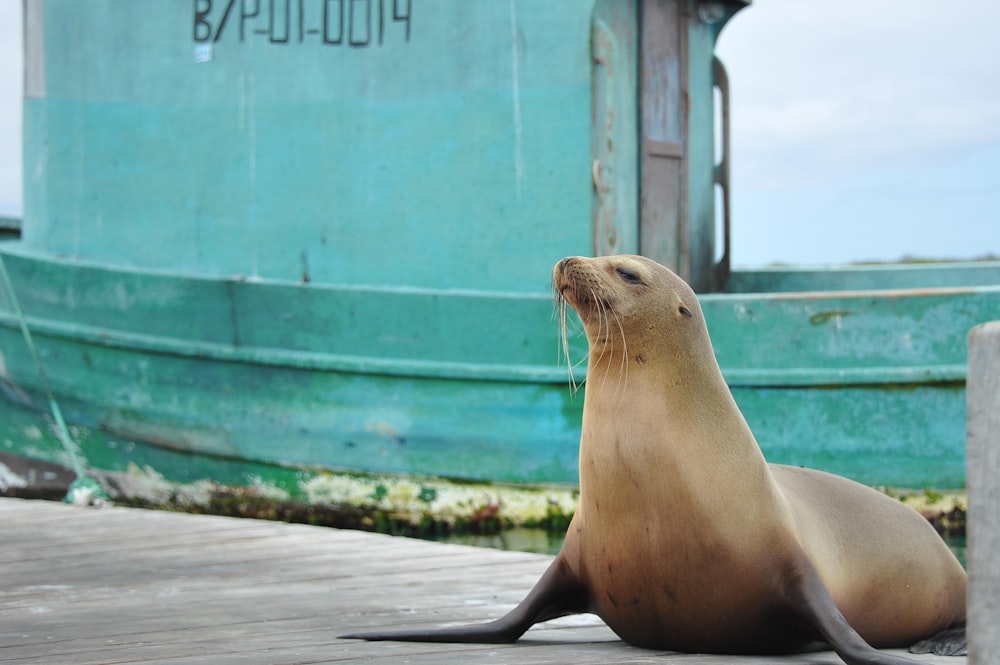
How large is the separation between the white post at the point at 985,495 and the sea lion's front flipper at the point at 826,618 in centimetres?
74

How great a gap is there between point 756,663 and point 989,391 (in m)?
1.07

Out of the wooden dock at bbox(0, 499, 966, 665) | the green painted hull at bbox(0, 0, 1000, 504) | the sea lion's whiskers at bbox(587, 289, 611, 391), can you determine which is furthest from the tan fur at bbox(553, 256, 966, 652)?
the green painted hull at bbox(0, 0, 1000, 504)

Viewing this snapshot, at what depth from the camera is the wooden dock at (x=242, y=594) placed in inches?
93.9

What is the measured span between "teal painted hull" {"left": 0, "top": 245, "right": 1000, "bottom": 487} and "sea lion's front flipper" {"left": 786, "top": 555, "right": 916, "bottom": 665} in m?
3.30

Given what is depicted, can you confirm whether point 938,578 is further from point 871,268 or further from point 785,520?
point 871,268

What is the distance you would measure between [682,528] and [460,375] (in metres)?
3.49

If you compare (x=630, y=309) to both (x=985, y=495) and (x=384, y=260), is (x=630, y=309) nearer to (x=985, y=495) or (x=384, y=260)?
(x=985, y=495)

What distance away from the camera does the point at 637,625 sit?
7.97ft

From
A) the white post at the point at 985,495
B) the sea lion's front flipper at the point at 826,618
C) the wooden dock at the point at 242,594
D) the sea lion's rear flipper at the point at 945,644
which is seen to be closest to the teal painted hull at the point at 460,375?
the wooden dock at the point at 242,594

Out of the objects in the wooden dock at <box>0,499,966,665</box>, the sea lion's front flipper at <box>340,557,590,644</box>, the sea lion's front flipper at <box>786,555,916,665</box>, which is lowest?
the wooden dock at <box>0,499,966,665</box>

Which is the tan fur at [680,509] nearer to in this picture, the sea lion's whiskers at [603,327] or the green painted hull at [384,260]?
the sea lion's whiskers at [603,327]

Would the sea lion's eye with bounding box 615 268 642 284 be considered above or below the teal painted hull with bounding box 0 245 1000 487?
above

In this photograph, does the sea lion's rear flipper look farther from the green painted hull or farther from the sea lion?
the green painted hull

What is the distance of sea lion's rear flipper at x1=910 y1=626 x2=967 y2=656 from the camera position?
8.25 ft
